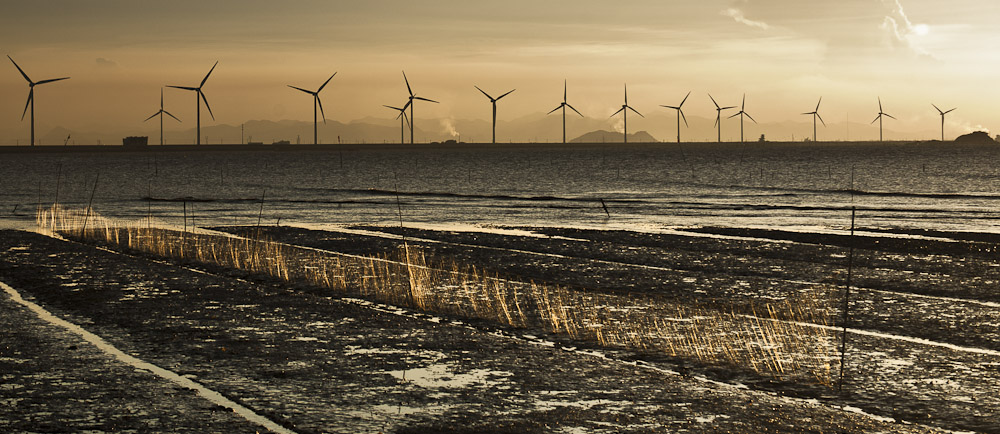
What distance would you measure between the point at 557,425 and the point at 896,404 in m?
4.12

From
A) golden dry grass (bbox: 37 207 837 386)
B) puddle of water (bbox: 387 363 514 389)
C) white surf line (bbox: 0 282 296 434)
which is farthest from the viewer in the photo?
golden dry grass (bbox: 37 207 837 386)

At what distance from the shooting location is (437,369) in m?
14.3

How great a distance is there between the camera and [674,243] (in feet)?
113

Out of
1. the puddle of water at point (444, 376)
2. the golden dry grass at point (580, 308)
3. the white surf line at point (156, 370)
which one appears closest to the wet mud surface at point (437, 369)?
the puddle of water at point (444, 376)

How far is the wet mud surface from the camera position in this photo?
38.1 feet

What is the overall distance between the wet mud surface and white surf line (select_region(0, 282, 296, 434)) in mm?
156

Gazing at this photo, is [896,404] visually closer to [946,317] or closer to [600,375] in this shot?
[600,375]

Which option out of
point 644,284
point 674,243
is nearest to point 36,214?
point 674,243

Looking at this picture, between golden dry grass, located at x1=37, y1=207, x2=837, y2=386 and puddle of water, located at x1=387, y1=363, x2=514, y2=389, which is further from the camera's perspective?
golden dry grass, located at x1=37, y1=207, x2=837, y2=386

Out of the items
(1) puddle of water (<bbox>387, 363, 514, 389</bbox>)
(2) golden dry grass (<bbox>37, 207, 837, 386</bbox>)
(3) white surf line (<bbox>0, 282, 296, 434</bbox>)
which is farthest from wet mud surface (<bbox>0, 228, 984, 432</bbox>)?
(2) golden dry grass (<bbox>37, 207, 837, 386</bbox>)

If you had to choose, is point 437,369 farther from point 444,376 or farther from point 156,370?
point 156,370

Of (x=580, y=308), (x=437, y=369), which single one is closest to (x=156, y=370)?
(x=437, y=369)

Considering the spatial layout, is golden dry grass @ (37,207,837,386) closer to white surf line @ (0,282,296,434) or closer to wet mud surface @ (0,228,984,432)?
wet mud surface @ (0,228,984,432)

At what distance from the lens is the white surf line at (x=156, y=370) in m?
11.6
